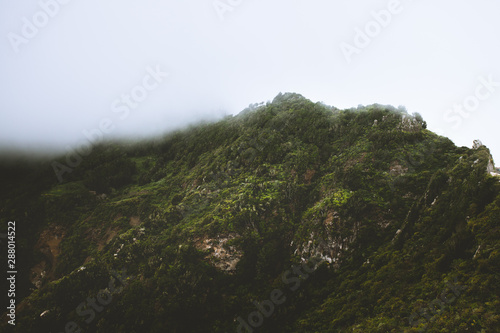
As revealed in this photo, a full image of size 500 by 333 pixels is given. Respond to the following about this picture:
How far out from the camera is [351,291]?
644 inches

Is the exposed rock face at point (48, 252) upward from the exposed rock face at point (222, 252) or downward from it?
upward

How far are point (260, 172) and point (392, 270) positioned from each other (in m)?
17.6

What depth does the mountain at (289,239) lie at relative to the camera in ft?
42.5

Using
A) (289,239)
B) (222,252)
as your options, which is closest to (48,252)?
(222,252)

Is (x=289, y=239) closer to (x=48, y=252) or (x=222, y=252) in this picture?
(x=222, y=252)

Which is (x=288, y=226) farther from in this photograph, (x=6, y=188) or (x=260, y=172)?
(x=6, y=188)

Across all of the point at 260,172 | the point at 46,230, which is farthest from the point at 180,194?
the point at 46,230

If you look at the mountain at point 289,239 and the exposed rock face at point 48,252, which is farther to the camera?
the exposed rock face at point 48,252

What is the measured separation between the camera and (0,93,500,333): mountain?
12961mm

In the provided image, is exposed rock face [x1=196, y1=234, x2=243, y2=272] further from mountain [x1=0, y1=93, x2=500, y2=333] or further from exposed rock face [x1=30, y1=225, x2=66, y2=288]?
exposed rock face [x1=30, y1=225, x2=66, y2=288]

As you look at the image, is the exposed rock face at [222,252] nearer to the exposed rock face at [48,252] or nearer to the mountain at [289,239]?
the mountain at [289,239]

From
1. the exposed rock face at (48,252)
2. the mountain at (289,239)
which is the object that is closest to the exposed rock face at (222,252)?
the mountain at (289,239)

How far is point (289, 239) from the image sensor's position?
22938 mm

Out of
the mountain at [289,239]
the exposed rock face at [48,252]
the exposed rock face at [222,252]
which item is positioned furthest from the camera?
the exposed rock face at [48,252]
